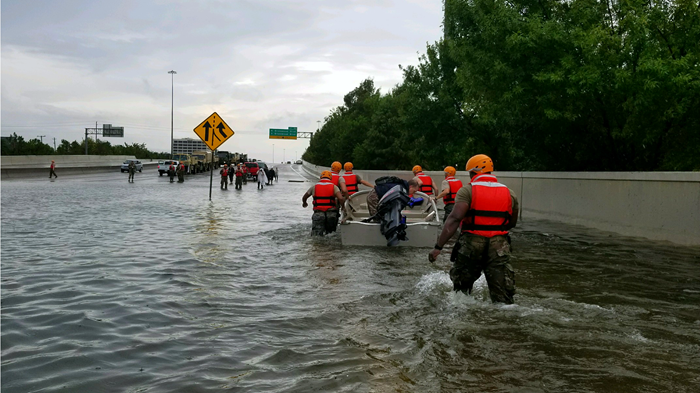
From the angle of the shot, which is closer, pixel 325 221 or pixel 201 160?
pixel 325 221

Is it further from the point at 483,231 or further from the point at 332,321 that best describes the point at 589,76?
the point at 332,321

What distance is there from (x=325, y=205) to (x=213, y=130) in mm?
14762

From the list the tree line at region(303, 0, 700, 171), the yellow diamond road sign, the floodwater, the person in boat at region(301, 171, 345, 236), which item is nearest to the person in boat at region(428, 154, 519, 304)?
the floodwater

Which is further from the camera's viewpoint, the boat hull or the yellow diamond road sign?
the yellow diamond road sign

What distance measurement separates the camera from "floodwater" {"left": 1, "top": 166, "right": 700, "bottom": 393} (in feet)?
17.6

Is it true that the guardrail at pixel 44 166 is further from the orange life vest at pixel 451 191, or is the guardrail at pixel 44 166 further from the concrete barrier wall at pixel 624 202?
the orange life vest at pixel 451 191

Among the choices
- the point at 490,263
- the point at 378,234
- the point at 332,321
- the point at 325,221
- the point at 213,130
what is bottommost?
the point at 332,321

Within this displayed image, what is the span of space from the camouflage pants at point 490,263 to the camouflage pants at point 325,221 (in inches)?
291

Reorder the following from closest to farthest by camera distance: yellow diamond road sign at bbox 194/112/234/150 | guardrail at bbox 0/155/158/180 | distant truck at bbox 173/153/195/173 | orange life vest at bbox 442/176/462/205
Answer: orange life vest at bbox 442/176/462/205, yellow diamond road sign at bbox 194/112/234/150, guardrail at bbox 0/155/158/180, distant truck at bbox 173/153/195/173

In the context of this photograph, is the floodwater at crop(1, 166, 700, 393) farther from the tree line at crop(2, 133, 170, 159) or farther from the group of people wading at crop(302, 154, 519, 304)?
the tree line at crop(2, 133, 170, 159)

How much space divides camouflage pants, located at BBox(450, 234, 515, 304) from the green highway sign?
395 ft

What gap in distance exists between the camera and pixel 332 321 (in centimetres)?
729

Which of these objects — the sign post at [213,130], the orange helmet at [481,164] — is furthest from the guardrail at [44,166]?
the orange helmet at [481,164]

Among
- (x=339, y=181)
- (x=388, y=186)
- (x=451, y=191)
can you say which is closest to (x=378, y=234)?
(x=388, y=186)
